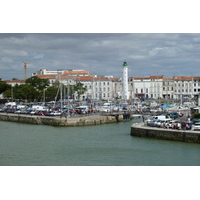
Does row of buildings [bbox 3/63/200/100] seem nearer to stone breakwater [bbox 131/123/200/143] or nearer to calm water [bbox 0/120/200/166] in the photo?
calm water [bbox 0/120/200/166]

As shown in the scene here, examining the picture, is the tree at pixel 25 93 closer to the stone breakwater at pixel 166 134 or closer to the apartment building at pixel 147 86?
the apartment building at pixel 147 86

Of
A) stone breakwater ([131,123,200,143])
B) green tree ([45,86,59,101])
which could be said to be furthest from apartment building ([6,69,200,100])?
stone breakwater ([131,123,200,143])

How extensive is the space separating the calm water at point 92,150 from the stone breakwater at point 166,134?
351 mm

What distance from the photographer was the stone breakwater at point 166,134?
1738 centimetres

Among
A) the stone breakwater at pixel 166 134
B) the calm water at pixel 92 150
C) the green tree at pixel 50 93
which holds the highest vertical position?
the green tree at pixel 50 93

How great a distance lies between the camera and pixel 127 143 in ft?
60.3

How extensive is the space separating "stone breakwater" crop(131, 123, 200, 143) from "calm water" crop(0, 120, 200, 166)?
351 mm

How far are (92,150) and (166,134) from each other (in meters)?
4.12

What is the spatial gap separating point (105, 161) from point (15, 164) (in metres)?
3.51

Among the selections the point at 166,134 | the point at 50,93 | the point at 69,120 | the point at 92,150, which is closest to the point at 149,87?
the point at 50,93

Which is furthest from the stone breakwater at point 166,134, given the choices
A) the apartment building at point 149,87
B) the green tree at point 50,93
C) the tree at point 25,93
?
the apartment building at point 149,87

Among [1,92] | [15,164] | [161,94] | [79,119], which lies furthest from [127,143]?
[161,94]

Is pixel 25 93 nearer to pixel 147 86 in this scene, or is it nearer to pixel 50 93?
pixel 50 93

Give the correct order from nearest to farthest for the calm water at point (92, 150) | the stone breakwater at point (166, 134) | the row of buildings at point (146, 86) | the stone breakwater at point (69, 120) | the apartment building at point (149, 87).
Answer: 1. the calm water at point (92, 150)
2. the stone breakwater at point (166, 134)
3. the stone breakwater at point (69, 120)
4. the row of buildings at point (146, 86)
5. the apartment building at point (149, 87)
